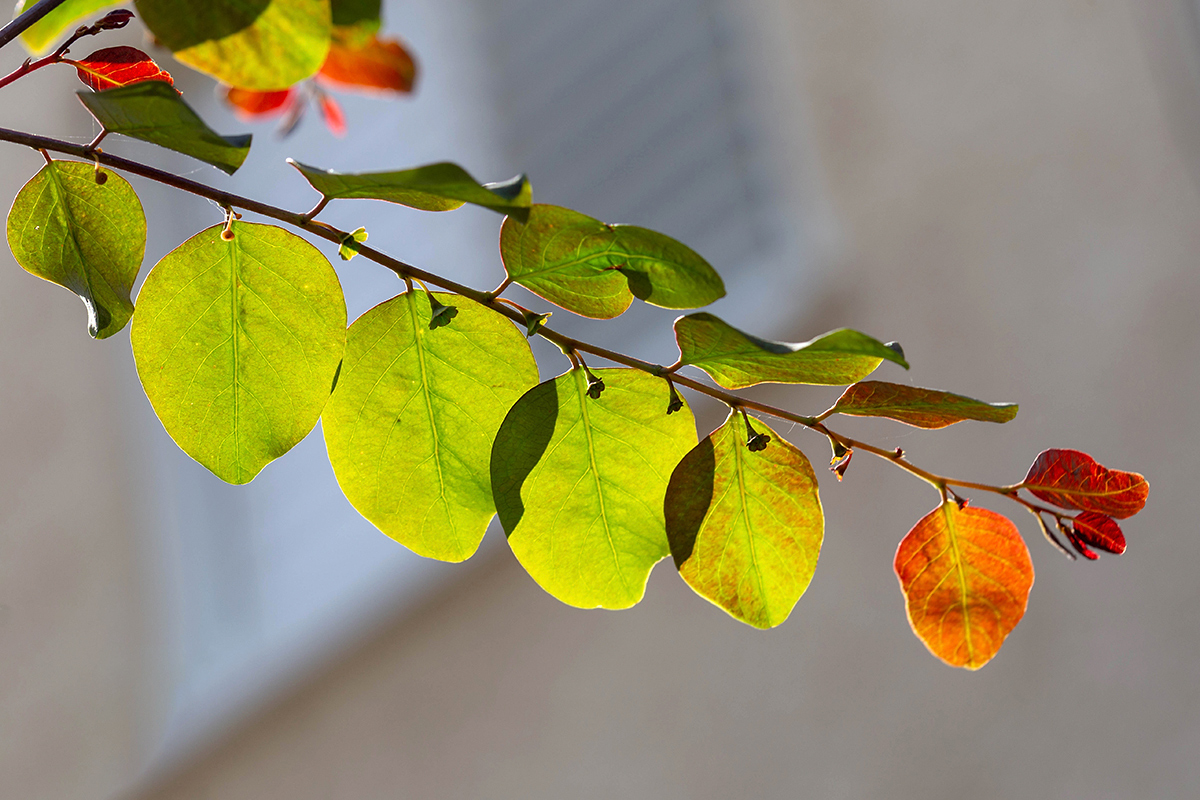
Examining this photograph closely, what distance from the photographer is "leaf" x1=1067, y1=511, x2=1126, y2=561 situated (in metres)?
0.38

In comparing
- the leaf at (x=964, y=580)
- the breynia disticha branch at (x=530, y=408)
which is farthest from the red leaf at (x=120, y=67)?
the leaf at (x=964, y=580)

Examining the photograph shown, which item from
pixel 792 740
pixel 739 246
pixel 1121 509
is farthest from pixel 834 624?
pixel 1121 509

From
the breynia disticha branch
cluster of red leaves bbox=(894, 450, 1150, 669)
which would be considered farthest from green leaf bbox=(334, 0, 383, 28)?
cluster of red leaves bbox=(894, 450, 1150, 669)

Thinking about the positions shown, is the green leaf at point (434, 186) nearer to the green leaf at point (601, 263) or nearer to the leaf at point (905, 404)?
the green leaf at point (601, 263)

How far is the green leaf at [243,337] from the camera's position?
1.13 feet

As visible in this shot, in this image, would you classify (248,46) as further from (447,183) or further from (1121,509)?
(1121,509)

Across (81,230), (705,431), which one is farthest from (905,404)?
(705,431)

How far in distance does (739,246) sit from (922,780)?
1.26 metres

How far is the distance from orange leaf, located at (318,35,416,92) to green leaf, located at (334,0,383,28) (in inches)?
11.4

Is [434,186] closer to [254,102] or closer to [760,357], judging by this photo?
[760,357]

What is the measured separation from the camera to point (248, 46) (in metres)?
0.28

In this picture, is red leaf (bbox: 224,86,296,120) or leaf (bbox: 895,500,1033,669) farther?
red leaf (bbox: 224,86,296,120)

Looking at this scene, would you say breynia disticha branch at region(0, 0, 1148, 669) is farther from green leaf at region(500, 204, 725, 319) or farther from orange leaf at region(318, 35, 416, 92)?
orange leaf at region(318, 35, 416, 92)

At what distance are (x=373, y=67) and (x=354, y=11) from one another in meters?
0.30
